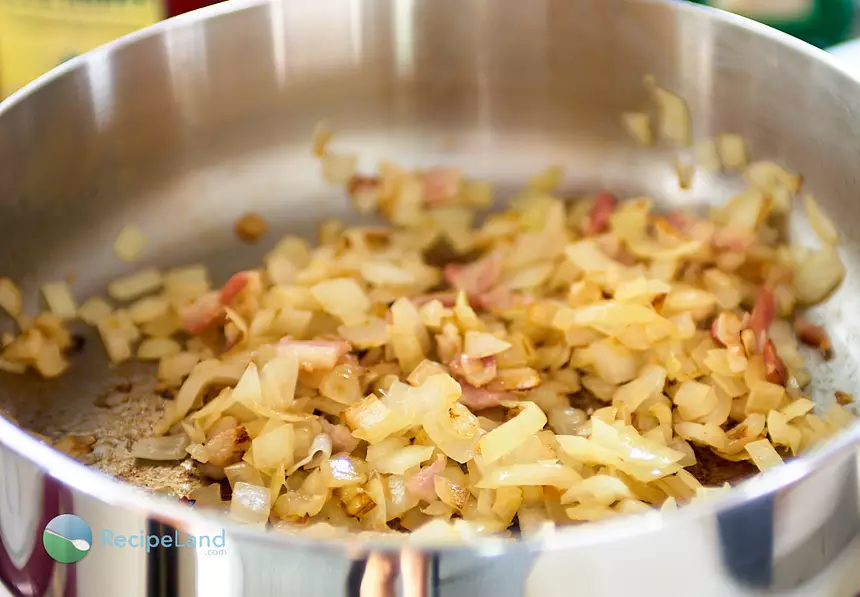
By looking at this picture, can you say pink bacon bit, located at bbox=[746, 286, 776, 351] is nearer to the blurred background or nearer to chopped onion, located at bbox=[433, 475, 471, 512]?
chopped onion, located at bbox=[433, 475, 471, 512]

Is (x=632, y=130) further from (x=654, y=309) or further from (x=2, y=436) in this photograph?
(x=2, y=436)

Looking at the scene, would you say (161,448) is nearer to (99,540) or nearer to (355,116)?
(99,540)

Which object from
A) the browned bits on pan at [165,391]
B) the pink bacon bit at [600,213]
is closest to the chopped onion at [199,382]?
the browned bits on pan at [165,391]

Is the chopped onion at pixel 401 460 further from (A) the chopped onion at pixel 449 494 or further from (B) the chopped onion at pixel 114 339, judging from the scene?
(B) the chopped onion at pixel 114 339

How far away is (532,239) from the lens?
0.92 m

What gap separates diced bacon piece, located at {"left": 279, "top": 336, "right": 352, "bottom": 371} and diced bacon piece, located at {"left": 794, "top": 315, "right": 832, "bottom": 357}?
0.40 metres

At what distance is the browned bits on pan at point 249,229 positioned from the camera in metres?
0.95

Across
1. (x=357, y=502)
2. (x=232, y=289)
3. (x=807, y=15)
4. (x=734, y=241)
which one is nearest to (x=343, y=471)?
(x=357, y=502)

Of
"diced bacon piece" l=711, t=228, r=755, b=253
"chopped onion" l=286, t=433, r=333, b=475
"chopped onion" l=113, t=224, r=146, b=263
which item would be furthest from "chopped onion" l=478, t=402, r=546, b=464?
"chopped onion" l=113, t=224, r=146, b=263

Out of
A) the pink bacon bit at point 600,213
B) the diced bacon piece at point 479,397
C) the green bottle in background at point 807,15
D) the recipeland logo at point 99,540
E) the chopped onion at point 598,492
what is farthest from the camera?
the green bottle in background at point 807,15

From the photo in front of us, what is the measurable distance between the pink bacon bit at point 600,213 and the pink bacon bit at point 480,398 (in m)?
0.26

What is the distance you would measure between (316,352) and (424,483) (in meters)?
0.16

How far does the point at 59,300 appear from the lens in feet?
2.78

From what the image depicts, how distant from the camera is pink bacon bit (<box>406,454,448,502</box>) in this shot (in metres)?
0.65
